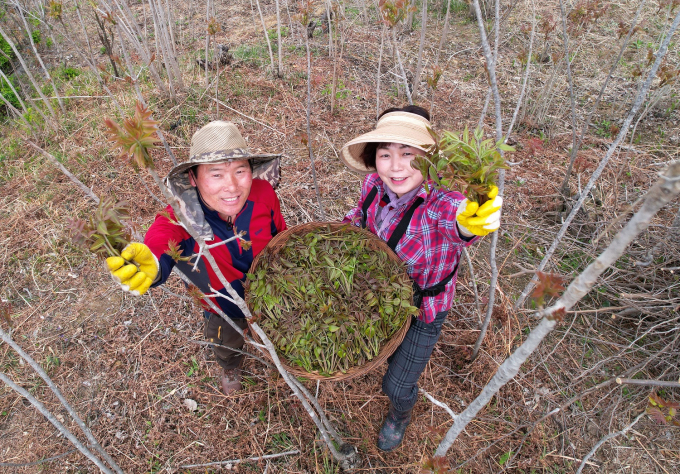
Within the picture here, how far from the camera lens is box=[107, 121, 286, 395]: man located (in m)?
1.76

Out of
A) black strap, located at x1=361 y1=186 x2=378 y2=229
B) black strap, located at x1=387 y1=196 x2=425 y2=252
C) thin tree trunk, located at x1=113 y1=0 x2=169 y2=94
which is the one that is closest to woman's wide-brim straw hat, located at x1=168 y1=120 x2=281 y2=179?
black strap, located at x1=361 y1=186 x2=378 y2=229

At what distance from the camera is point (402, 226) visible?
1992 mm

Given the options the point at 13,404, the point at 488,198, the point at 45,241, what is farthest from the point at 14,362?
the point at 488,198

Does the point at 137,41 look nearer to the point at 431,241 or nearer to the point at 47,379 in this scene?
the point at 47,379

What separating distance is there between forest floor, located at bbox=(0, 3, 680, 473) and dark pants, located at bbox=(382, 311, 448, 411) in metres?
0.35

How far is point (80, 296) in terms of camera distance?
3.03 metres

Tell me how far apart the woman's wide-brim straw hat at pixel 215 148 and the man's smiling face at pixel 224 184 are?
0.06 metres

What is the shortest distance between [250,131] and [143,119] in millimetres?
3561

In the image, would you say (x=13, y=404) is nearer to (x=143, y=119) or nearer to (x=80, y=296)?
(x=80, y=296)

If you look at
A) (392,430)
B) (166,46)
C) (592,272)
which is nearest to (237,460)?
(392,430)

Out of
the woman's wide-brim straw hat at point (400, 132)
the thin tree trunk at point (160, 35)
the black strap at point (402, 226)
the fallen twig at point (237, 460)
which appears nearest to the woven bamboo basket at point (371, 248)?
the black strap at point (402, 226)

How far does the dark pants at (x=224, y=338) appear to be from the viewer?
2.27 m

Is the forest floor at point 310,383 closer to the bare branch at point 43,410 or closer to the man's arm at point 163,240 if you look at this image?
the man's arm at point 163,240

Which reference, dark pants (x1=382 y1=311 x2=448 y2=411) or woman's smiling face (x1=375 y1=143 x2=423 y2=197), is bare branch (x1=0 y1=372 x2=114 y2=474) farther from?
woman's smiling face (x1=375 y1=143 x2=423 y2=197)
